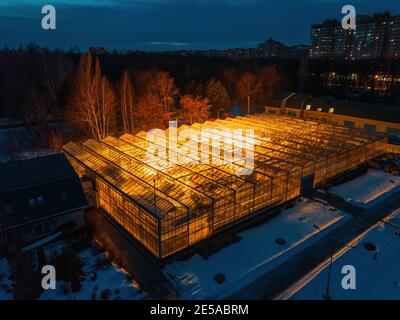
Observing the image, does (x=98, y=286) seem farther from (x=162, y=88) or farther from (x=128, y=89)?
(x=162, y=88)

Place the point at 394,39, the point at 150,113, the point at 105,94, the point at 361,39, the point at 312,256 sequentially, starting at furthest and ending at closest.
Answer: the point at 361,39, the point at 394,39, the point at 150,113, the point at 105,94, the point at 312,256

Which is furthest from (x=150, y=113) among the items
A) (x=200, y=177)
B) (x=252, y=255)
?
(x=252, y=255)

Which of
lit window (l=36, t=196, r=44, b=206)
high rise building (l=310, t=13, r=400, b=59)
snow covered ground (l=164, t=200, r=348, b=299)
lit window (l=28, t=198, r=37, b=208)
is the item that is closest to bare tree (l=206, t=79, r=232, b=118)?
snow covered ground (l=164, t=200, r=348, b=299)
